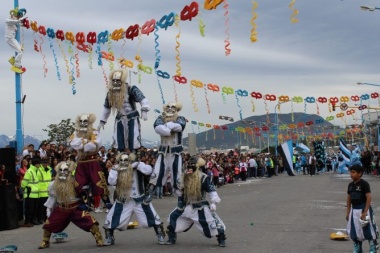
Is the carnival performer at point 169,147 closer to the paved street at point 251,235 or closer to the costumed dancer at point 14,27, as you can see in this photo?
the paved street at point 251,235

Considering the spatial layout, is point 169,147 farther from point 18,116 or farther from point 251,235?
point 18,116

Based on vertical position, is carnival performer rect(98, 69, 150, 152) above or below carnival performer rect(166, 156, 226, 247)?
above

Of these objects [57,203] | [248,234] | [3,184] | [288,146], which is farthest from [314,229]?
[288,146]

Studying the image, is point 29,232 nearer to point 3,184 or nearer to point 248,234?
point 3,184

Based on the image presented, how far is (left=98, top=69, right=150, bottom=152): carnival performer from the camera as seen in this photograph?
10766 millimetres

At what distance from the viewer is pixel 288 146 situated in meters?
40.1

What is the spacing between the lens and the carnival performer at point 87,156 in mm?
10391

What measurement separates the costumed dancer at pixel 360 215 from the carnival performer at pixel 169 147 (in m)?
3.20

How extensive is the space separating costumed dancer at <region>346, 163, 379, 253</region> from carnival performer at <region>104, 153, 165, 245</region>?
3.28m

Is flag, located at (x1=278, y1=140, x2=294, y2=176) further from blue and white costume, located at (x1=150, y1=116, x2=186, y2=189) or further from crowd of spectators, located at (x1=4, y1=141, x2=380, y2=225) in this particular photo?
blue and white costume, located at (x1=150, y1=116, x2=186, y2=189)

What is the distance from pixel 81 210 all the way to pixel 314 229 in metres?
4.66

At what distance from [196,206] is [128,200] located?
121 cm

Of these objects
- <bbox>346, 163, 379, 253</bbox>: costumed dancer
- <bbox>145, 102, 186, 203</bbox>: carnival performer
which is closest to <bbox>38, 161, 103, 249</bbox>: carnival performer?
<bbox>145, 102, 186, 203</bbox>: carnival performer

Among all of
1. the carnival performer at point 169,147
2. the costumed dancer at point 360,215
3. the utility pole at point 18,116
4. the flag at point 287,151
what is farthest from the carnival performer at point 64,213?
the flag at point 287,151
